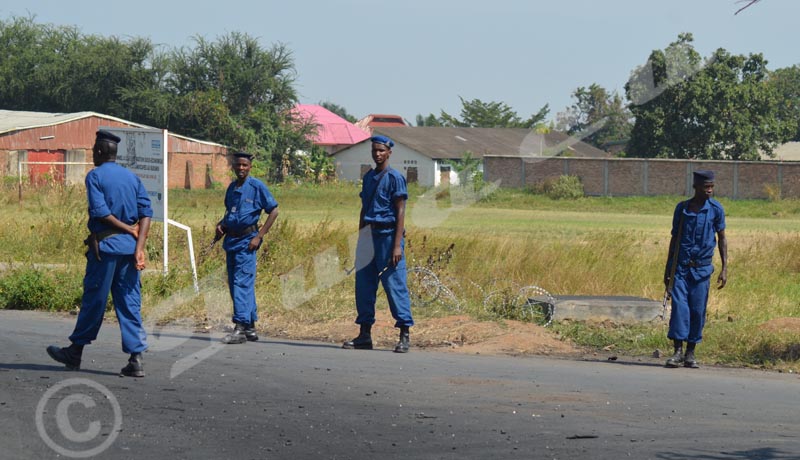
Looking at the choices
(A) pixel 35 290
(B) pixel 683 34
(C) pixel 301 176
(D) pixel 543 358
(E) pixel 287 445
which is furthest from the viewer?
(C) pixel 301 176

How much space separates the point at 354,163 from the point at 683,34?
26.3 meters

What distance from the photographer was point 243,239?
11180 mm

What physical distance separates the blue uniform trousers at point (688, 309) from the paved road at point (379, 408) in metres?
0.40

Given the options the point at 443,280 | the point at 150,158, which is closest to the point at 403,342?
the point at 443,280

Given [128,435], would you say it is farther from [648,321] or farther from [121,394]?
[648,321]

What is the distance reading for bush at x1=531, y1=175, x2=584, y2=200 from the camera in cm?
5700

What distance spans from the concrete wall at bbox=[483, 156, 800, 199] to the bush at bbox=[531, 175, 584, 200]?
922mm

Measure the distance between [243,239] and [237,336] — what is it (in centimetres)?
96

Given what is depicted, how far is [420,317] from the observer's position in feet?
42.6

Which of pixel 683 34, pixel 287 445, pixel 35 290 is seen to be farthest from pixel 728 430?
pixel 683 34

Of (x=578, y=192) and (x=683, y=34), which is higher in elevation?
(x=683, y=34)

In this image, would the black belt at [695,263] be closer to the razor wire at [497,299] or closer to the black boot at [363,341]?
the razor wire at [497,299]

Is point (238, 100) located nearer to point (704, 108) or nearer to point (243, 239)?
point (704, 108)

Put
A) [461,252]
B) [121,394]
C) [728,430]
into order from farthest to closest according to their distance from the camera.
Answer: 1. [461,252]
2. [121,394]
3. [728,430]
